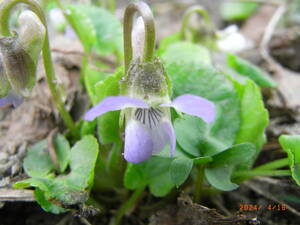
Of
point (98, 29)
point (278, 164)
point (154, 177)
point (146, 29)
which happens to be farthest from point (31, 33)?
point (278, 164)

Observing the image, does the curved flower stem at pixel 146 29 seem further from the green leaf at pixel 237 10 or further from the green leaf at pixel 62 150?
the green leaf at pixel 237 10

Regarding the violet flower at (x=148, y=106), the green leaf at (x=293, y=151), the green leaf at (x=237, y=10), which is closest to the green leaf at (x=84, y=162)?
the violet flower at (x=148, y=106)

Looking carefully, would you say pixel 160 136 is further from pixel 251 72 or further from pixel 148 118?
pixel 251 72

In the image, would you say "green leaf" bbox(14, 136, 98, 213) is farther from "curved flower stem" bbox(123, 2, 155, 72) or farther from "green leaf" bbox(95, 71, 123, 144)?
"curved flower stem" bbox(123, 2, 155, 72)

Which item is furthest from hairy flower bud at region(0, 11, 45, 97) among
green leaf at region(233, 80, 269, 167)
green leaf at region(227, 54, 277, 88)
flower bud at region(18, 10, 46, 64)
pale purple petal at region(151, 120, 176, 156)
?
green leaf at region(227, 54, 277, 88)

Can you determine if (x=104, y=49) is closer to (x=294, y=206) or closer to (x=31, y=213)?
(x=31, y=213)

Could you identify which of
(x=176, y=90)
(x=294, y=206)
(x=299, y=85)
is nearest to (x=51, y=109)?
(x=176, y=90)
